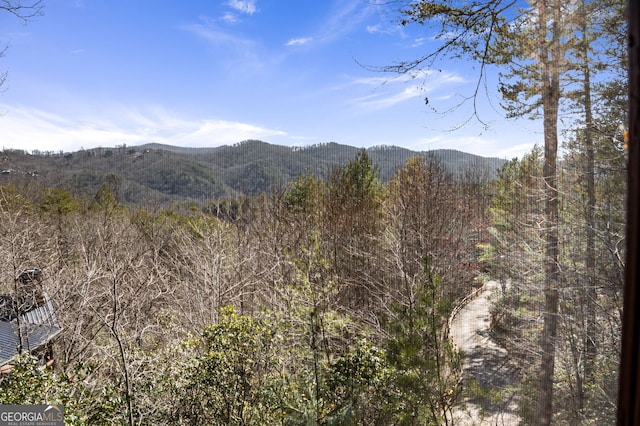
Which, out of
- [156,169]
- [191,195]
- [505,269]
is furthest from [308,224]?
[156,169]

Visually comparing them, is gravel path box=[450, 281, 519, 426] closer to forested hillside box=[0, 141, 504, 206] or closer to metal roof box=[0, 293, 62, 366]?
metal roof box=[0, 293, 62, 366]

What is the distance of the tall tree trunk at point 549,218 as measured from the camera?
6.14m

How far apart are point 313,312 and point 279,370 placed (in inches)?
36.7

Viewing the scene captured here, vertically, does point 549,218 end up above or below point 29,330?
above

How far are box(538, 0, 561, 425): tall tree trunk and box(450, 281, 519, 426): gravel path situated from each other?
0.74 m

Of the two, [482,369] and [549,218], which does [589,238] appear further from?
[482,369]

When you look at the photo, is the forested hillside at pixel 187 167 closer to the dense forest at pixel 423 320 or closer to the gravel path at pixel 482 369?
the gravel path at pixel 482 369

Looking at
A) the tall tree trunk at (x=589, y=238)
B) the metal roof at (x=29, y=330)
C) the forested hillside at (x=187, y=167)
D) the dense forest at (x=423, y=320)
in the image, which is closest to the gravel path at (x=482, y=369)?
the dense forest at (x=423, y=320)

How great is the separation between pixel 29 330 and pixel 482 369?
9875mm

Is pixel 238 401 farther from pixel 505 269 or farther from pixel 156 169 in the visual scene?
pixel 156 169

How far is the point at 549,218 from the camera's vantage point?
7023 mm

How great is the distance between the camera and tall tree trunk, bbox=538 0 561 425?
6141 mm

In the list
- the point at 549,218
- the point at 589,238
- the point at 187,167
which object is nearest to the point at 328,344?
the point at 589,238

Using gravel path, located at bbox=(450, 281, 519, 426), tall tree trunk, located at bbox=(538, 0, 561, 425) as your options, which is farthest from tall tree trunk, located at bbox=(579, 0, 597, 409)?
gravel path, located at bbox=(450, 281, 519, 426)
